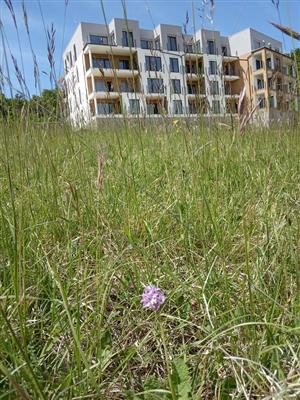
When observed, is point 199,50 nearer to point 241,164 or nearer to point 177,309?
point 241,164

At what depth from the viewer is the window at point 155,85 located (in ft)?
5.47

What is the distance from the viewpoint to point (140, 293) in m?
0.69

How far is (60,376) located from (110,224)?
1.61 feet

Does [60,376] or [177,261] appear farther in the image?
[177,261]

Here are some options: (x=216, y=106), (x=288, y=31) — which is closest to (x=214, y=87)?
(x=216, y=106)

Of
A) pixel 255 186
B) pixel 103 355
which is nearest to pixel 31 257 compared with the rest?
pixel 103 355

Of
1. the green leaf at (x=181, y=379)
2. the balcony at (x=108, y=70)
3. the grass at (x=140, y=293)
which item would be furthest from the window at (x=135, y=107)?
the green leaf at (x=181, y=379)

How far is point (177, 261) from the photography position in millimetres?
828

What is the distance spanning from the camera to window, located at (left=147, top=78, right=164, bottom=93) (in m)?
1.67

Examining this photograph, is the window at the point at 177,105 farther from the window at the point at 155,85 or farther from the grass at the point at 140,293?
the grass at the point at 140,293

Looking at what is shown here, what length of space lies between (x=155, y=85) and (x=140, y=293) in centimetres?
136

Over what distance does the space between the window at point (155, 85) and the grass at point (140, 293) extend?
638mm

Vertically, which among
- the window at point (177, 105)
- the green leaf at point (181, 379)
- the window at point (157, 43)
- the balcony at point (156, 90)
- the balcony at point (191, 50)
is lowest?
the green leaf at point (181, 379)

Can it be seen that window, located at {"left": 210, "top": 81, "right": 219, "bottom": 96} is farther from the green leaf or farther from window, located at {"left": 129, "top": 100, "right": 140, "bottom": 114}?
the green leaf
